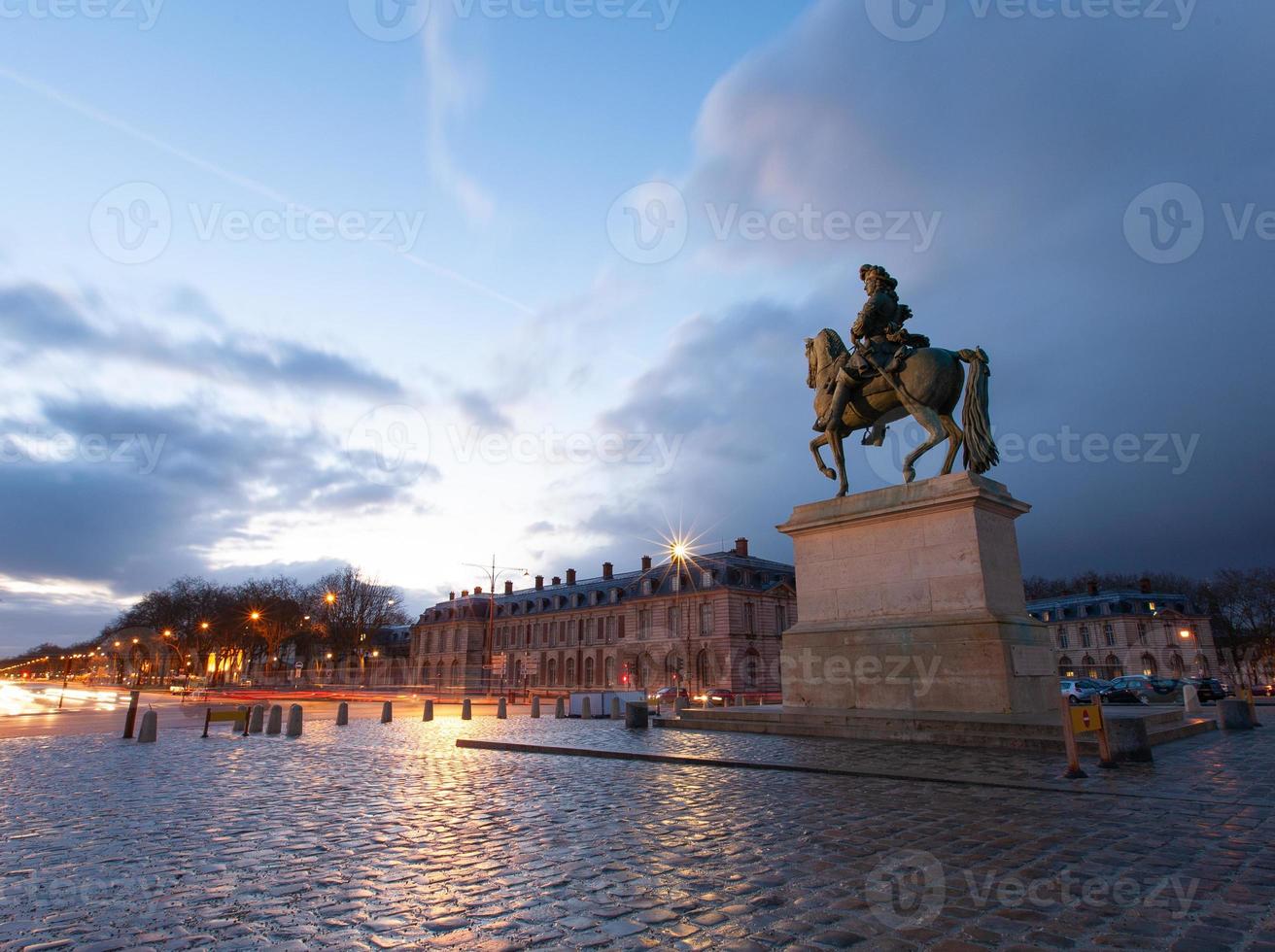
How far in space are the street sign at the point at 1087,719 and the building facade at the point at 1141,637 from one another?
260ft

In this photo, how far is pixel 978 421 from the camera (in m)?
14.1

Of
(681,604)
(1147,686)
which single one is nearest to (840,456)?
(1147,686)

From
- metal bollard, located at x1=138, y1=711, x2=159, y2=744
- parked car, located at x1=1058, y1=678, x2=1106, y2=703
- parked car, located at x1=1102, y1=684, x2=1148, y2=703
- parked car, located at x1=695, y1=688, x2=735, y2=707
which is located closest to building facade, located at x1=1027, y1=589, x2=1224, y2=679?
A: parked car, located at x1=695, y1=688, x2=735, y2=707

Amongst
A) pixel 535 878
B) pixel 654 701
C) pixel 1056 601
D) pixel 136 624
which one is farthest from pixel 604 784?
pixel 136 624

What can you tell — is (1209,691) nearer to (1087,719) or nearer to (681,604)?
(1087,719)

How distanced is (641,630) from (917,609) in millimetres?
68884

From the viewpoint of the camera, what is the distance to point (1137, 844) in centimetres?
551

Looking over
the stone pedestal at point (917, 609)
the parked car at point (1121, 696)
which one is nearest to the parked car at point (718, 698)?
the parked car at point (1121, 696)

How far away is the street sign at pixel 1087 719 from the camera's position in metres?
9.16

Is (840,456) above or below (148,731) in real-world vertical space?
above

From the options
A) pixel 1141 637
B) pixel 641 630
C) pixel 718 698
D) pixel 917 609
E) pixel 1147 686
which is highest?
pixel 641 630

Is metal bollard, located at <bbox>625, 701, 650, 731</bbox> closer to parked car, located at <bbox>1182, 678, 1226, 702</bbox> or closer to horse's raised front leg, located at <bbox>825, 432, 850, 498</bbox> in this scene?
horse's raised front leg, located at <bbox>825, 432, 850, 498</bbox>

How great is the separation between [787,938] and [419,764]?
33.6 ft

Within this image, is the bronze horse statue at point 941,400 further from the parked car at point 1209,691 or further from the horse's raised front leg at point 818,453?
the parked car at point 1209,691
